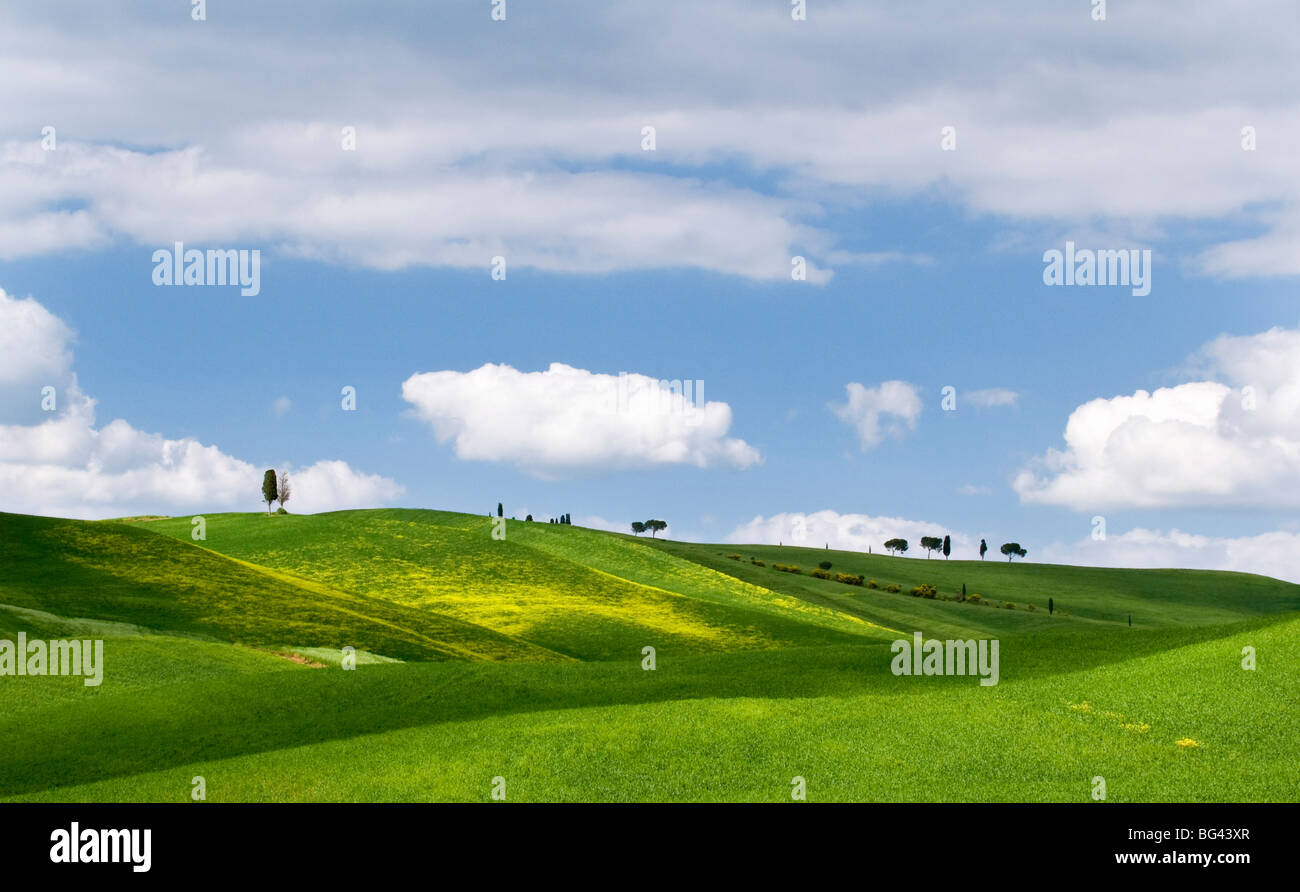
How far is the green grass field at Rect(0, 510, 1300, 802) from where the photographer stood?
32.2 meters

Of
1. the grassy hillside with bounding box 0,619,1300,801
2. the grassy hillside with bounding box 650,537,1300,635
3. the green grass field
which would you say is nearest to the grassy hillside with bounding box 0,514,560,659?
the green grass field

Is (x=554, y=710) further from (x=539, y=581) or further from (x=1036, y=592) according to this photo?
(x=1036, y=592)

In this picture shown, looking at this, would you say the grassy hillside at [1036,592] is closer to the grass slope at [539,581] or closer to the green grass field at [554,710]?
the grass slope at [539,581]

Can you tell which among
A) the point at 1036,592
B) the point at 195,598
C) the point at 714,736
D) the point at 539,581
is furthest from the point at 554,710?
the point at 1036,592

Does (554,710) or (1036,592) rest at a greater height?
(1036,592)

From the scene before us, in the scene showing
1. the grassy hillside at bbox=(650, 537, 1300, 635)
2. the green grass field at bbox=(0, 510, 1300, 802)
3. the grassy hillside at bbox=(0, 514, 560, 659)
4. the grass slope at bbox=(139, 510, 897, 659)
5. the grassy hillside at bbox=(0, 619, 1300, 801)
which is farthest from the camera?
the grassy hillside at bbox=(650, 537, 1300, 635)

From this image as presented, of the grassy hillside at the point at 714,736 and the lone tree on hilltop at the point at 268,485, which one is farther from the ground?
the lone tree on hilltop at the point at 268,485

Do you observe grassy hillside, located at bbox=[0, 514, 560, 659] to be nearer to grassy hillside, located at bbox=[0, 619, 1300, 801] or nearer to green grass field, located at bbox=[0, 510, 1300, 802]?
green grass field, located at bbox=[0, 510, 1300, 802]

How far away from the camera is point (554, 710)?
4128 centimetres

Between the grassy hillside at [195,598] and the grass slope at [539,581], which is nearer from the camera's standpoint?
the grassy hillside at [195,598]

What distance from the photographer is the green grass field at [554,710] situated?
32156 millimetres

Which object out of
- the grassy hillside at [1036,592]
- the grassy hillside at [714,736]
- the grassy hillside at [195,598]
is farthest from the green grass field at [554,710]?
the grassy hillside at [1036,592]
